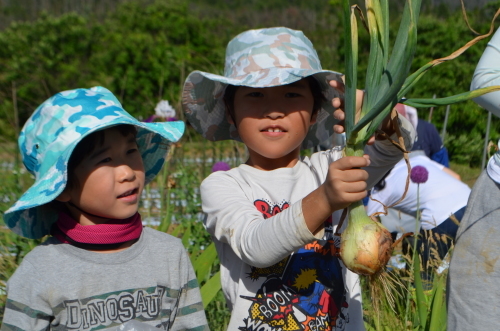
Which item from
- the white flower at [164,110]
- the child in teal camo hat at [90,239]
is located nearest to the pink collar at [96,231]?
the child in teal camo hat at [90,239]

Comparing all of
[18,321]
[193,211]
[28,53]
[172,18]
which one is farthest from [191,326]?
[28,53]

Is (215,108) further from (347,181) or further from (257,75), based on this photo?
(347,181)

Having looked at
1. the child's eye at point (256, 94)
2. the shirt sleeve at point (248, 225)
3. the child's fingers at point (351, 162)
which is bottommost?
the shirt sleeve at point (248, 225)

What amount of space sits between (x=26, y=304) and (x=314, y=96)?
1.00 m

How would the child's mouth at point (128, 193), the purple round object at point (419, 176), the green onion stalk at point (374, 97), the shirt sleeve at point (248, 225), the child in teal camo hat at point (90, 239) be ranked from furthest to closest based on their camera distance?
the purple round object at point (419, 176)
the child's mouth at point (128, 193)
the child in teal camo hat at point (90, 239)
the shirt sleeve at point (248, 225)
the green onion stalk at point (374, 97)

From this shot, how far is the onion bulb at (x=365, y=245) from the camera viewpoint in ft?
3.99

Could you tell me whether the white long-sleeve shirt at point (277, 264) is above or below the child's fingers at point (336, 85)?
below

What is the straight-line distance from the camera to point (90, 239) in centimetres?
150

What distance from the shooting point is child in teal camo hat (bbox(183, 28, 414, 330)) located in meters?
1.54

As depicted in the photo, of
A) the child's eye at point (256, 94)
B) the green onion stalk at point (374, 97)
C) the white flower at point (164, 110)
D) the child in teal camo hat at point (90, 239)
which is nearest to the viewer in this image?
the green onion stalk at point (374, 97)

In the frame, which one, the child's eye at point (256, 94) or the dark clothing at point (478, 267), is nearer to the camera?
the dark clothing at point (478, 267)

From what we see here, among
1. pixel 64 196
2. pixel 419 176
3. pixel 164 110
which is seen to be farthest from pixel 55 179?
pixel 164 110

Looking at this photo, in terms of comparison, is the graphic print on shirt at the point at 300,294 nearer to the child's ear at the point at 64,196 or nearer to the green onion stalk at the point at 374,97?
the green onion stalk at the point at 374,97

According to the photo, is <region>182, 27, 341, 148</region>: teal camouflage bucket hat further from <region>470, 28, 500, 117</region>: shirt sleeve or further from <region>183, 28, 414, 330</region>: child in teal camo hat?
<region>470, 28, 500, 117</region>: shirt sleeve
